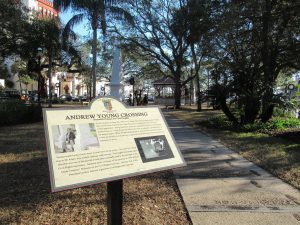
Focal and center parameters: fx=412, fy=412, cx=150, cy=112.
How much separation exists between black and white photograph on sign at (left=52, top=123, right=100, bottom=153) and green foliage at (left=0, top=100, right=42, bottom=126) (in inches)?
542

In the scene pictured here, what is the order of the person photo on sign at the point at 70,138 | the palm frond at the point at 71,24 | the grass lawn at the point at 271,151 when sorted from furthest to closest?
the palm frond at the point at 71,24, the grass lawn at the point at 271,151, the person photo on sign at the point at 70,138

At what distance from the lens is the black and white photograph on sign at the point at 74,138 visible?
357cm

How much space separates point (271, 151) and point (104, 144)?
7.28 meters

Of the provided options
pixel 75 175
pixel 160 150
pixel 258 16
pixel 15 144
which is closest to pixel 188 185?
pixel 160 150

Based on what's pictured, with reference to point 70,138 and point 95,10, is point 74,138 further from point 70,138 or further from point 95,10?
point 95,10

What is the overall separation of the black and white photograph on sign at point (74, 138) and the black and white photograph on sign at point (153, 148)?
1.63 feet

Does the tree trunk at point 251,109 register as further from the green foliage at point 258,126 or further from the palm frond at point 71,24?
the palm frond at point 71,24

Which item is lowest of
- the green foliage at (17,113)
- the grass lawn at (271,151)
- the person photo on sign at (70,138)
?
the grass lawn at (271,151)

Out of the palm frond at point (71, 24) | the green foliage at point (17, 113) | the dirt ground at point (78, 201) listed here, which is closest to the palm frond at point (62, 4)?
the palm frond at point (71, 24)

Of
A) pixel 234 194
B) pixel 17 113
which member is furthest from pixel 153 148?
pixel 17 113

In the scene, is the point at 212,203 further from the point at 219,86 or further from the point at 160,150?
the point at 219,86

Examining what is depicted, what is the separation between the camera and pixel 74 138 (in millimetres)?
3674

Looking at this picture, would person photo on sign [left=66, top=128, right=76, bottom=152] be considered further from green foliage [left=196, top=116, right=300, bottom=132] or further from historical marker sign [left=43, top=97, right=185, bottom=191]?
green foliage [left=196, top=116, right=300, bottom=132]

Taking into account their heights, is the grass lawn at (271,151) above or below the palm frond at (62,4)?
below
